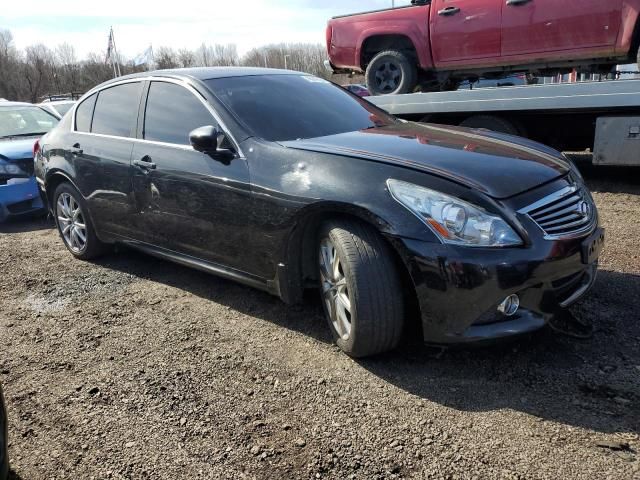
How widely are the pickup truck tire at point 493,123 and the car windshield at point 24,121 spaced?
6.11 meters

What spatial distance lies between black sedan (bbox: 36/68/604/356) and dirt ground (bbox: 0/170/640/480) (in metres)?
0.30

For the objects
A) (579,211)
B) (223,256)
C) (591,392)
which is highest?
(579,211)

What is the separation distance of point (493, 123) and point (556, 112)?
729 millimetres

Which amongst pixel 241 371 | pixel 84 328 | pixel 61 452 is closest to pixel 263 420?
pixel 241 371

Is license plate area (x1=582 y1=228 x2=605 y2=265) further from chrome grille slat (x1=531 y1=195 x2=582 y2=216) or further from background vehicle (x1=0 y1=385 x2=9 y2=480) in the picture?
background vehicle (x1=0 y1=385 x2=9 y2=480)

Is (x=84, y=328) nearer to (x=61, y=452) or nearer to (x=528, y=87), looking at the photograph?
(x=61, y=452)

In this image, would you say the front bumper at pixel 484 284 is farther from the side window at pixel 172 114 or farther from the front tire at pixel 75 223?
the front tire at pixel 75 223

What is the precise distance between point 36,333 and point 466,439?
290 cm

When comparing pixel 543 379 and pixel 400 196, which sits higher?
pixel 400 196

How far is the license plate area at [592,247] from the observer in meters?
2.76

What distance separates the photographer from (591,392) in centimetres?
258

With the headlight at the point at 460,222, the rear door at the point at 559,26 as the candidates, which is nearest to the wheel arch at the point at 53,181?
the headlight at the point at 460,222

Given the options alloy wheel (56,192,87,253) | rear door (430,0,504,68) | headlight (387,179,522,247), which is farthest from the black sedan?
rear door (430,0,504,68)

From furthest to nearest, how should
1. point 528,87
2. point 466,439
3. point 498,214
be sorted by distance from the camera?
point 528,87, point 498,214, point 466,439
